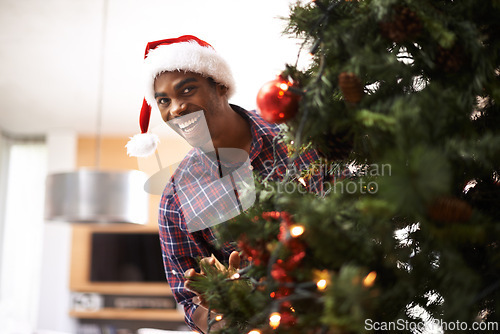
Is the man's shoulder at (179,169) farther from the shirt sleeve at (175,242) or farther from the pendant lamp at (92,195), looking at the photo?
the pendant lamp at (92,195)

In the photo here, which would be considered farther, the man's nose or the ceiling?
the ceiling

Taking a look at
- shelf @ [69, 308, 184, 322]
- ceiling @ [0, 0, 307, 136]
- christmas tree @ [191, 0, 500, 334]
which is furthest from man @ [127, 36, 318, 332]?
shelf @ [69, 308, 184, 322]

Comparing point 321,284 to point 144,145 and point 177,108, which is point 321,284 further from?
point 144,145

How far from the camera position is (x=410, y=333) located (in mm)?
549

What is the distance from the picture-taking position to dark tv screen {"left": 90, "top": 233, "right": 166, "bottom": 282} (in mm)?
4742

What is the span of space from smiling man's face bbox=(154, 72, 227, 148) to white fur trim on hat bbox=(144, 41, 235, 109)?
0.07 ft

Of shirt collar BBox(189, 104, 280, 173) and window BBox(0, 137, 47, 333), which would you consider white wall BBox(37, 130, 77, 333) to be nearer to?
window BBox(0, 137, 47, 333)

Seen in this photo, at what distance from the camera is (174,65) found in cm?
104

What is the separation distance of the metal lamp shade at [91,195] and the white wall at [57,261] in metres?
2.62

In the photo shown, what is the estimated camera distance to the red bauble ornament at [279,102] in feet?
1.64

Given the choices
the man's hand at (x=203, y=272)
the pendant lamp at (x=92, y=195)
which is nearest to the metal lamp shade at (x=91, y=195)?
the pendant lamp at (x=92, y=195)

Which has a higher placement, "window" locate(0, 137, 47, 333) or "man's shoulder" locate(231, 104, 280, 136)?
"window" locate(0, 137, 47, 333)

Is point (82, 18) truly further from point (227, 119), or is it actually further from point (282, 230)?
point (282, 230)

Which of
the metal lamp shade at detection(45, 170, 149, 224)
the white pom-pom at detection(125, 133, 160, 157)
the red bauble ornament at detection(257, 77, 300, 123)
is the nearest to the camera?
the red bauble ornament at detection(257, 77, 300, 123)
